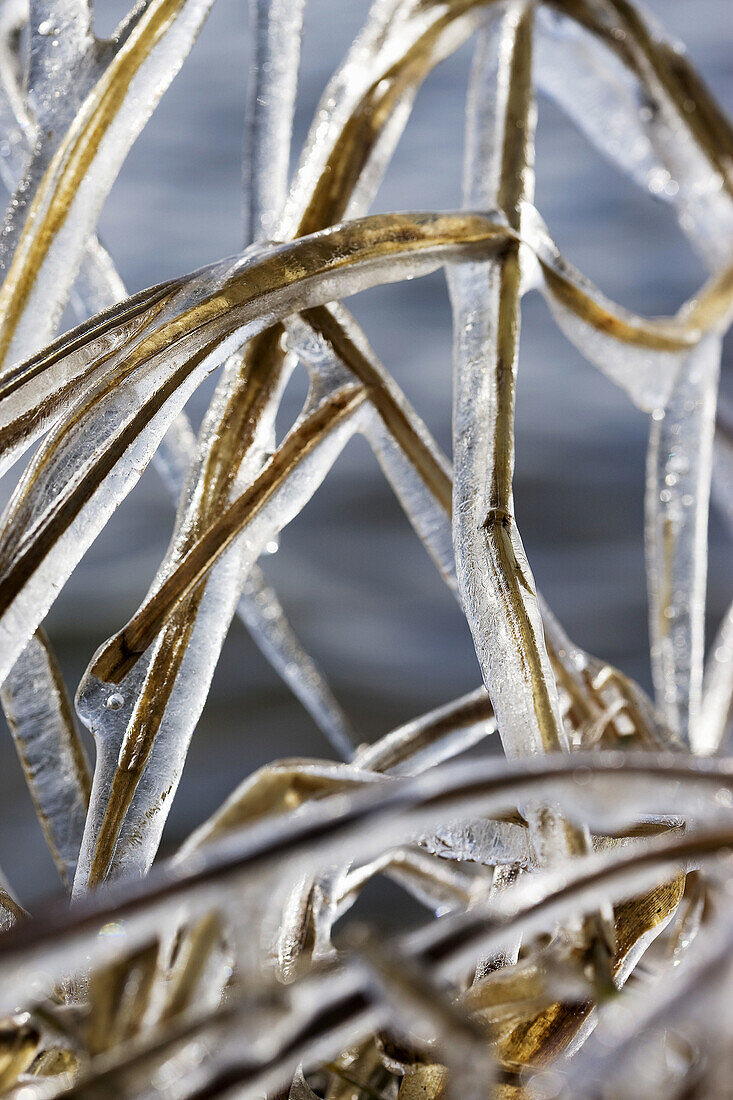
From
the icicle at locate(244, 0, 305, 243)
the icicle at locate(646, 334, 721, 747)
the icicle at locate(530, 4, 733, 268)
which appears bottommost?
the icicle at locate(646, 334, 721, 747)

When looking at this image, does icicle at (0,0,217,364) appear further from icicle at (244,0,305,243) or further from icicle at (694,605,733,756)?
icicle at (694,605,733,756)

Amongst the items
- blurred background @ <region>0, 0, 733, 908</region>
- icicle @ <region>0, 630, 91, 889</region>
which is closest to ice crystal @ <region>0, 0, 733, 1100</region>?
icicle @ <region>0, 630, 91, 889</region>

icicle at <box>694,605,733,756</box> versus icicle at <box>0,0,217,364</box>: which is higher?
icicle at <box>0,0,217,364</box>

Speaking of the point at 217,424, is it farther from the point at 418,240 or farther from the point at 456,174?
the point at 456,174

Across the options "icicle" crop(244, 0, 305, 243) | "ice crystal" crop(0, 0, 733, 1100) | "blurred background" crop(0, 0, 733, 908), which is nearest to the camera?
"ice crystal" crop(0, 0, 733, 1100)

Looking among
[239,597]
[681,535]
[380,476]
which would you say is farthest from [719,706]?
[380,476]

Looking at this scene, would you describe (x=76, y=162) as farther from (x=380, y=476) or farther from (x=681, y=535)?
(x=380, y=476)

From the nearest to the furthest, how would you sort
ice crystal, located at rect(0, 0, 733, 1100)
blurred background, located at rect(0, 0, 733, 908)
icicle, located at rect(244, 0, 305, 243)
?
1. ice crystal, located at rect(0, 0, 733, 1100)
2. icicle, located at rect(244, 0, 305, 243)
3. blurred background, located at rect(0, 0, 733, 908)

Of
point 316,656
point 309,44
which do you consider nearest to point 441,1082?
point 316,656
